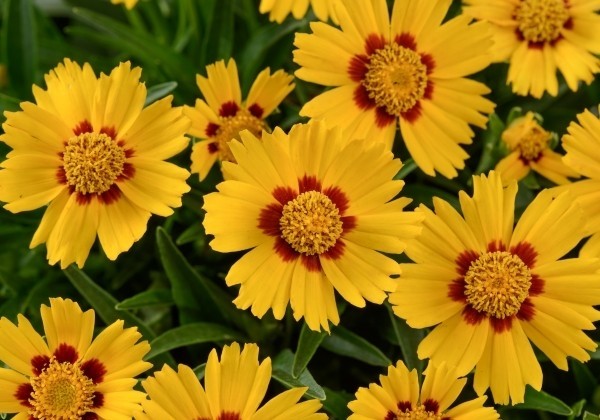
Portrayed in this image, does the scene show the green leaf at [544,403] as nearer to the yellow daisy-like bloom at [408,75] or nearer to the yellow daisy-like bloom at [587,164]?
the yellow daisy-like bloom at [587,164]

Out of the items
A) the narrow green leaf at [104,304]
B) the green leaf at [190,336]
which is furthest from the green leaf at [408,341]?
the narrow green leaf at [104,304]

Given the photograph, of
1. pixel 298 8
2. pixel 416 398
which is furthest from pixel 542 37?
pixel 416 398

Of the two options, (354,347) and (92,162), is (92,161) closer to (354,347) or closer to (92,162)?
(92,162)

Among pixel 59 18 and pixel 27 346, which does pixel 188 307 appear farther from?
pixel 59 18

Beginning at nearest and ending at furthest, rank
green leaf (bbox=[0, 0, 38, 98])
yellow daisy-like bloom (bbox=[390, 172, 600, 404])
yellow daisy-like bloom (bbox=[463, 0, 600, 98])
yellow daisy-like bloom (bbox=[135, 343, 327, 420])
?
yellow daisy-like bloom (bbox=[135, 343, 327, 420]), yellow daisy-like bloom (bbox=[390, 172, 600, 404]), yellow daisy-like bloom (bbox=[463, 0, 600, 98]), green leaf (bbox=[0, 0, 38, 98])

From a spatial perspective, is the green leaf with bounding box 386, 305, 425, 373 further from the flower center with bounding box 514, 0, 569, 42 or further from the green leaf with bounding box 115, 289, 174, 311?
the flower center with bounding box 514, 0, 569, 42

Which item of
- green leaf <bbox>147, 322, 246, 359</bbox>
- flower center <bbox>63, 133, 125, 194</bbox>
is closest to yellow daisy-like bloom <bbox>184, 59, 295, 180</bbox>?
flower center <bbox>63, 133, 125, 194</bbox>

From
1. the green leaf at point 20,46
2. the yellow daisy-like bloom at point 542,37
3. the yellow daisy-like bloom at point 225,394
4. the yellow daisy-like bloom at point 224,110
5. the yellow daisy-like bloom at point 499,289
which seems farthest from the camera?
Result: the green leaf at point 20,46

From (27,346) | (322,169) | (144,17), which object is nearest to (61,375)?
(27,346)
